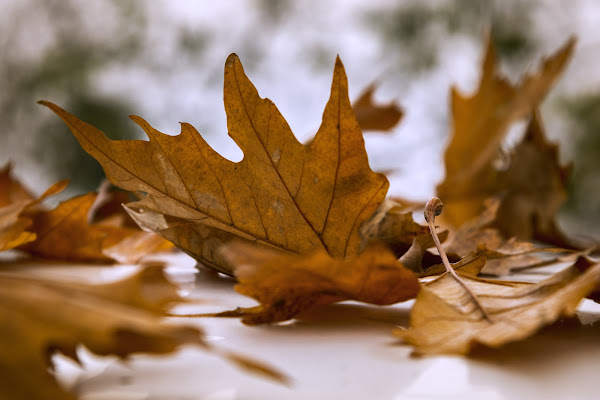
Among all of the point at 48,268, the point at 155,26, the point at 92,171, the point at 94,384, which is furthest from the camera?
the point at 155,26

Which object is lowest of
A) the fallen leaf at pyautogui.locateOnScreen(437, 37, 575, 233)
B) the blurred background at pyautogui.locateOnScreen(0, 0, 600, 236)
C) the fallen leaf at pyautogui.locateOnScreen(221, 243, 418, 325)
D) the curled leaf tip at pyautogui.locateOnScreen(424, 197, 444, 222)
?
the fallen leaf at pyautogui.locateOnScreen(221, 243, 418, 325)

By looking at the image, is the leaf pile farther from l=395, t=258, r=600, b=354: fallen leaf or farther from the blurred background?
the blurred background

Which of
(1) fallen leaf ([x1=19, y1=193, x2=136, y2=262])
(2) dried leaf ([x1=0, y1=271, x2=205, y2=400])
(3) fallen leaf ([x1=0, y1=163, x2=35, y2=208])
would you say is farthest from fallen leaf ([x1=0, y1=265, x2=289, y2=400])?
(3) fallen leaf ([x1=0, y1=163, x2=35, y2=208])

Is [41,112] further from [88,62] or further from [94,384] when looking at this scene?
[94,384]

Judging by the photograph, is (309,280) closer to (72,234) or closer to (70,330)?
(70,330)

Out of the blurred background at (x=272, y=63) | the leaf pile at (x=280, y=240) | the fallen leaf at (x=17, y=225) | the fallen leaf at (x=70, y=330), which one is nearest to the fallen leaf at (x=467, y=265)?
the leaf pile at (x=280, y=240)

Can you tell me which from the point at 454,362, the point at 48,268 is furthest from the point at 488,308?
the point at 48,268
